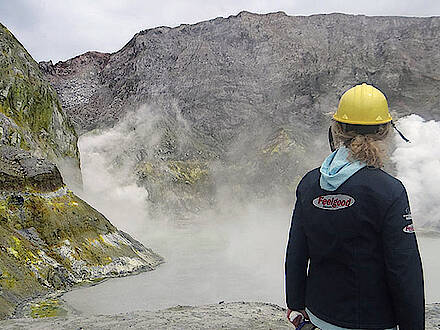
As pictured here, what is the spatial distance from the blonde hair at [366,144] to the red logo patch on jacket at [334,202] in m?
0.23

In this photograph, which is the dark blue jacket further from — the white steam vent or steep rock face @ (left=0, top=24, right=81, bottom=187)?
the white steam vent

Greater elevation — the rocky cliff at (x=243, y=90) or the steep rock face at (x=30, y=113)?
the rocky cliff at (x=243, y=90)

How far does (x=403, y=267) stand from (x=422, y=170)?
39640 mm

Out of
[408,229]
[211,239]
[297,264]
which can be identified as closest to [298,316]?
[297,264]

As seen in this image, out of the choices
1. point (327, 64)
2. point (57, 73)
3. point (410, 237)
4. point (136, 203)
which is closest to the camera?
point (410, 237)

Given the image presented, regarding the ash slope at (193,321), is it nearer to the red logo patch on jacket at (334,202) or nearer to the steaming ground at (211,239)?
the steaming ground at (211,239)

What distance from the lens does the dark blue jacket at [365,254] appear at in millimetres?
2410

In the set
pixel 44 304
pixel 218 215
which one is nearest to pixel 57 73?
pixel 218 215

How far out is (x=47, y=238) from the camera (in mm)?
17266

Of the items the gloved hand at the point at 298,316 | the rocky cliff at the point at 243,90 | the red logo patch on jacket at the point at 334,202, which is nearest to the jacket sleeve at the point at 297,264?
the gloved hand at the point at 298,316

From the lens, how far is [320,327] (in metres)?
2.72

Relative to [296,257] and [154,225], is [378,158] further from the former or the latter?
[154,225]

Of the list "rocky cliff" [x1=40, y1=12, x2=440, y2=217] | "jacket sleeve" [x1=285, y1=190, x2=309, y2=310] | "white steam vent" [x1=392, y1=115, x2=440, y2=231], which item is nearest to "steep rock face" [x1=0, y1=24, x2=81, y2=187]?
"rocky cliff" [x1=40, y1=12, x2=440, y2=217]

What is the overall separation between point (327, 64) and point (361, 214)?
171 feet
